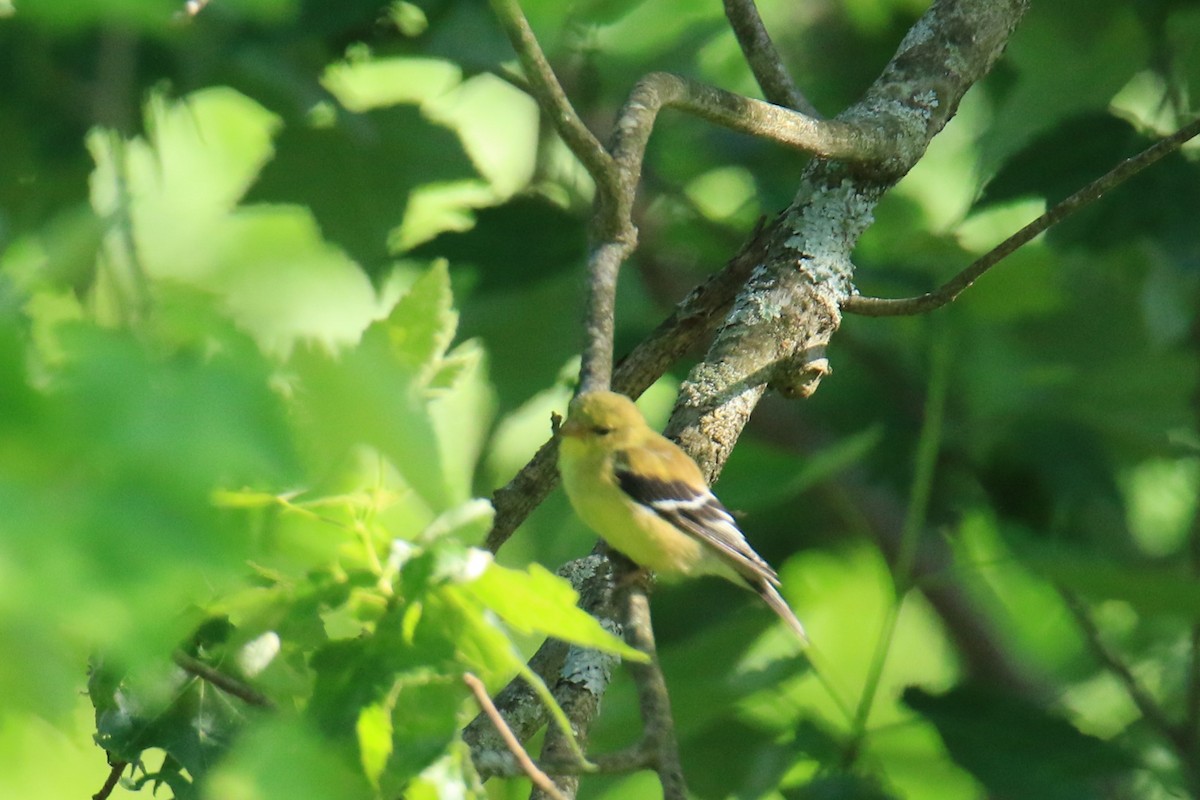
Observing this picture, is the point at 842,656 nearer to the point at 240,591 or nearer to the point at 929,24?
the point at 929,24

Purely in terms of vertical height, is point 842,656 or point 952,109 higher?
point 952,109

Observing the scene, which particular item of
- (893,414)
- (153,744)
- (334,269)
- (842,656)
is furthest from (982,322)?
(153,744)

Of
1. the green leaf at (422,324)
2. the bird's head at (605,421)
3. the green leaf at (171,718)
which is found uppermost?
the green leaf at (422,324)

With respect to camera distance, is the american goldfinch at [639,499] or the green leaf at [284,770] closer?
the green leaf at [284,770]

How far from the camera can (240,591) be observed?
1.54 metres

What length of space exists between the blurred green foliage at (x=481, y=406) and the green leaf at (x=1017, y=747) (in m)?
0.01

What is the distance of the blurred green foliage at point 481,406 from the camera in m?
1.15

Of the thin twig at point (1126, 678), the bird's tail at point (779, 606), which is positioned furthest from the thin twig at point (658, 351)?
the thin twig at point (1126, 678)

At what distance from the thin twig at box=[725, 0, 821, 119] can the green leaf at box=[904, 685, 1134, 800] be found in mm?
1707

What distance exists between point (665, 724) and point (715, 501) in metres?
1.44

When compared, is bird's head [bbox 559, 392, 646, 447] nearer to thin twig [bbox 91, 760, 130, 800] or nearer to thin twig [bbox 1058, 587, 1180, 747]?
thin twig [bbox 91, 760, 130, 800]

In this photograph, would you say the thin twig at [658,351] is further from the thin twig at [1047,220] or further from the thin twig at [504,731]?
the thin twig at [504,731]

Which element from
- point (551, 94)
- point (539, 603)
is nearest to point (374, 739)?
point (539, 603)

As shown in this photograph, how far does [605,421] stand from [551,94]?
0.95m
